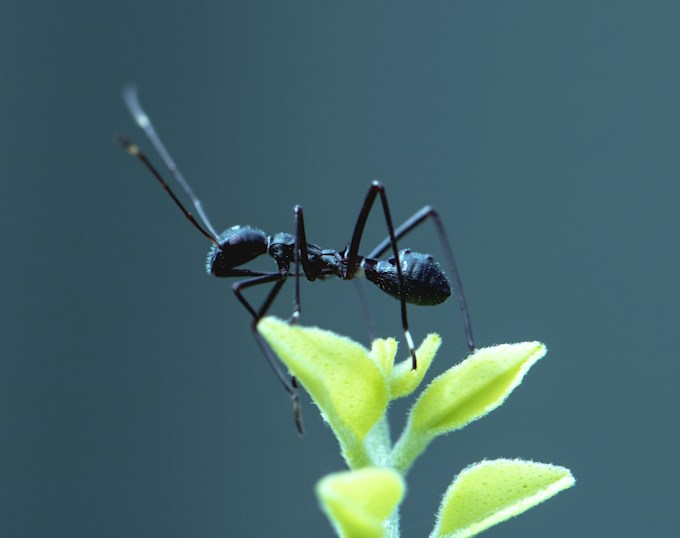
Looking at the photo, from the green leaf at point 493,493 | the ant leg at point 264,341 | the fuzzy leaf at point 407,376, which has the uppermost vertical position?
the ant leg at point 264,341

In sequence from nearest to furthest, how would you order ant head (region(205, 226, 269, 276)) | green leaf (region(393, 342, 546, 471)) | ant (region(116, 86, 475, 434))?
green leaf (region(393, 342, 546, 471)) → ant (region(116, 86, 475, 434)) → ant head (region(205, 226, 269, 276))

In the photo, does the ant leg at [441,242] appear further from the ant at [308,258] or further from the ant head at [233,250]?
the ant head at [233,250]

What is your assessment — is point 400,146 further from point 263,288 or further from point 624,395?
point 624,395

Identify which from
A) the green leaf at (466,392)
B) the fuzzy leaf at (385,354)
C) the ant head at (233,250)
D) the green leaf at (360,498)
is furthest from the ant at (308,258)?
the green leaf at (360,498)

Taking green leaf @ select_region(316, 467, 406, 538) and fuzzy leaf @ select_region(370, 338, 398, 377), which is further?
fuzzy leaf @ select_region(370, 338, 398, 377)

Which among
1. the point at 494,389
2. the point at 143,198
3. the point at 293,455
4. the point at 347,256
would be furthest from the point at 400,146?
the point at 494,389

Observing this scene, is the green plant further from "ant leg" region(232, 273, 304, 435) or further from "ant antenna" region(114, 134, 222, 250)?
"ant antenna" region(114, 134, 222, 250)

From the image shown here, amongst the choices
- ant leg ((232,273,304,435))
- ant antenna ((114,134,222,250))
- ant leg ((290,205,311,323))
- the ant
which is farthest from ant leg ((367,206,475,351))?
ant antenna ((114,134,222,250))
